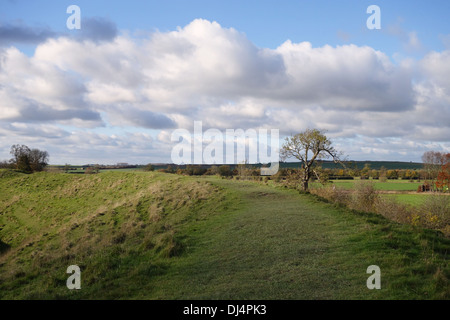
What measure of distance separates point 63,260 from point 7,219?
82.5ft

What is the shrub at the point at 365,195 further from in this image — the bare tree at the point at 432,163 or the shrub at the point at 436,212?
the bare tree at the point at 432,163

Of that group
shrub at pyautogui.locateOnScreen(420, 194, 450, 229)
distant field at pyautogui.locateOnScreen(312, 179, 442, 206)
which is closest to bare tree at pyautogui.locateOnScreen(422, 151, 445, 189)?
distant field at pyautogui.locateOnScreen(312, 179, 442, 206)

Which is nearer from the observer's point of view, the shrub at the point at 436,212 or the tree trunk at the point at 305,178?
the tree trunk at the point at 305,178

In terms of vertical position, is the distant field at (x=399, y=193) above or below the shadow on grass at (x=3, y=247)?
above

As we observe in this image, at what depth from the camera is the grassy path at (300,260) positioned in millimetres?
7211

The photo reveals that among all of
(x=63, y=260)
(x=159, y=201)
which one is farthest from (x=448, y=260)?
(x=159, y=201)

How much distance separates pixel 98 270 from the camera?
9.75 metres

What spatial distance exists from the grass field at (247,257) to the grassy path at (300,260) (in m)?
0.02

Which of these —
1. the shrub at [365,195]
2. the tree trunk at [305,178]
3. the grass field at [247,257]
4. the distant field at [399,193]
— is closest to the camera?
the grass field at [247,257]

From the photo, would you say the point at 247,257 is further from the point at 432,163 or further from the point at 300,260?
the point at 432,163

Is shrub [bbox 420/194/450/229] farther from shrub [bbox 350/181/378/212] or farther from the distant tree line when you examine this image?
the distant tree line

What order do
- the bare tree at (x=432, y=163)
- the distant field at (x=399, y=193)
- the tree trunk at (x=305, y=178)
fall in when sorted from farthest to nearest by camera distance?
the bare tree at (x=432, y=163)
the distant field at (x=399, y=193)
the tree trunk at (x=305, y=178)

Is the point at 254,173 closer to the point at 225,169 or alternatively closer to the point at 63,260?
the point at 225,169

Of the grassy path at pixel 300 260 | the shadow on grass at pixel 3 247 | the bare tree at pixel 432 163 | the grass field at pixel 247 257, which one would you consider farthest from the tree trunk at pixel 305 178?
the bare tree at pixel 432 163
